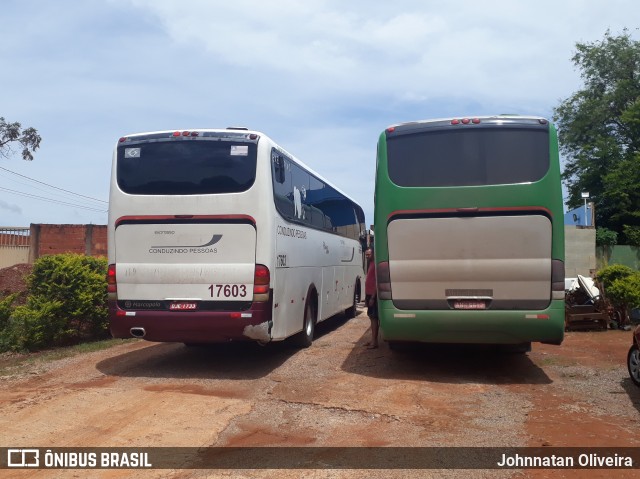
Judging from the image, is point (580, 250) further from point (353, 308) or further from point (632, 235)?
point (353, 308)

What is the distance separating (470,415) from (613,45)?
37.0 metres

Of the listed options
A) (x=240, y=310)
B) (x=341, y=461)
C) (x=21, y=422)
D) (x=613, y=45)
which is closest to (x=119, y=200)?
(x=240, y=310)

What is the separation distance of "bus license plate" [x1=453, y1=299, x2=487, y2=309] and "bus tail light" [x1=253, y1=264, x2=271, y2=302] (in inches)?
105

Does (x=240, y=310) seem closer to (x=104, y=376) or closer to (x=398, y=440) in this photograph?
(x=104, y=376)

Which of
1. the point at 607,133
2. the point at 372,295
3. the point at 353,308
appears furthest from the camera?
the point at 607,133

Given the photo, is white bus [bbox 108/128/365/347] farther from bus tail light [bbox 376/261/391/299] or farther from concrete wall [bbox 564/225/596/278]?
concrete wall [bbox 564/225/596/278]

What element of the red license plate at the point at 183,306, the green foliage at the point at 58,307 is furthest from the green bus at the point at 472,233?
the green foliage at the point at 58,307

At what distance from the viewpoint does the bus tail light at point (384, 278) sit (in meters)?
8.50

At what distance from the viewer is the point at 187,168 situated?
8.81 metres

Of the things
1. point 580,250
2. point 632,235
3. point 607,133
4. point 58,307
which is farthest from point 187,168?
point 607,133

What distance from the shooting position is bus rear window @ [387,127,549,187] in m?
8.20

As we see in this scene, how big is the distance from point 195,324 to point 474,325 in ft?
13.0

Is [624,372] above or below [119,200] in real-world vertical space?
below

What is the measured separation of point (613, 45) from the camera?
36812mm
